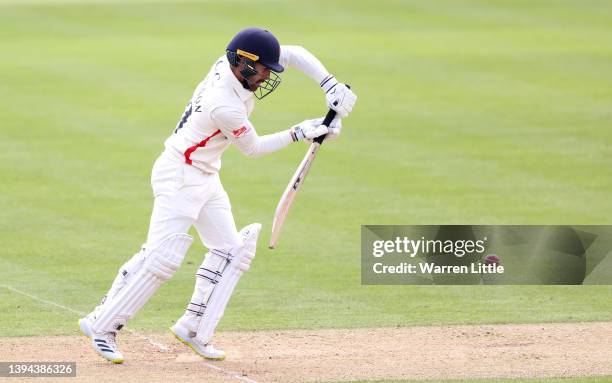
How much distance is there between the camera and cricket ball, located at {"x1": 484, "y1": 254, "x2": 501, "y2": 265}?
37.5 feet

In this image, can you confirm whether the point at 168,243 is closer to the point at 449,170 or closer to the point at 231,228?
the point at 231,228

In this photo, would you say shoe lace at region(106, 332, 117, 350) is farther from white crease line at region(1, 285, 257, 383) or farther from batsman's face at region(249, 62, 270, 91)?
batsman's face at region(249, 62, 270, 91)

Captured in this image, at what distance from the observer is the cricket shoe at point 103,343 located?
27.0ft

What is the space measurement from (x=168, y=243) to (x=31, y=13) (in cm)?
2325

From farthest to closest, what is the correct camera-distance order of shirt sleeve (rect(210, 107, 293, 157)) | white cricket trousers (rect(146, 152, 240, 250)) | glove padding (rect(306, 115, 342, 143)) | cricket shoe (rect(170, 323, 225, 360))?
cricket shoe (rect(170, 323, 225, 360)) → glove padding (rect(306, 115, 342, 143)) → white cricket trousers (rect(146, 152, 240, 250)) → shirt sleeve (rect(210, 107, 293, 157))

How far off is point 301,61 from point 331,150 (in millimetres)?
8064

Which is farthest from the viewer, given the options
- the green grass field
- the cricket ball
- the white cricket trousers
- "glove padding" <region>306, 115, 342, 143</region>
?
the cricket ball

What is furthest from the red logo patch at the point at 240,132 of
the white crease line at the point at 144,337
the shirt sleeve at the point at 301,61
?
the white crease line at the point at 144,337

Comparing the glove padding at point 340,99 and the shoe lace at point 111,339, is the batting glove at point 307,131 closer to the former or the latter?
the glove padding at point 340,99

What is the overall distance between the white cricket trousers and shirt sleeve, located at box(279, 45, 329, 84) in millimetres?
982

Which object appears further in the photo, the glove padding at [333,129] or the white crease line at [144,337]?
the glove padding at [333,129]

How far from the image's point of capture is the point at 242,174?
15680 millimetres

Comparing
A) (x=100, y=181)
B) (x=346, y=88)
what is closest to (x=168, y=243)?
(x=346, y=88)

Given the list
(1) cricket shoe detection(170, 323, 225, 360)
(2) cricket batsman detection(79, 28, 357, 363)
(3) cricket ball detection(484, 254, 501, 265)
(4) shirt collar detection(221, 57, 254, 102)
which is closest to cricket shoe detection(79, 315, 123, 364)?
(2) cricket batsman detection(79, 28, 357, 363)
